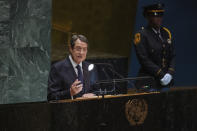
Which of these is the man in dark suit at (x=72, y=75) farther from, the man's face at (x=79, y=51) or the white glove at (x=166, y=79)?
the white glove at (x=166, y=79)

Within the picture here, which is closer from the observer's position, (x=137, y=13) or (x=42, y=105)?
(x=42, y=105)

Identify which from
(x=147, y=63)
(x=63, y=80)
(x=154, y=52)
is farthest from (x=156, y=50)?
(x=63, y=80)

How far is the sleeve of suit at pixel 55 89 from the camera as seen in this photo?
5.45 metres

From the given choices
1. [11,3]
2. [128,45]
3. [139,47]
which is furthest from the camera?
[128,45]

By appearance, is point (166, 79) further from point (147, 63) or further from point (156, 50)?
point (156, 50)

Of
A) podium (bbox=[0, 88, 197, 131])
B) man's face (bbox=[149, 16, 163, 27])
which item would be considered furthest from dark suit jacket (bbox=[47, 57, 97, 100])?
man's face (bbox=[149, 16, 163, 27])

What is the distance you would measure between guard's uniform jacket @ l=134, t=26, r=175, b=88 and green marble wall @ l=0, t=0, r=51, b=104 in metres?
1.95

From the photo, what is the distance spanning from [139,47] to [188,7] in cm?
257

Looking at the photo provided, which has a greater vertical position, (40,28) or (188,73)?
(40,28)

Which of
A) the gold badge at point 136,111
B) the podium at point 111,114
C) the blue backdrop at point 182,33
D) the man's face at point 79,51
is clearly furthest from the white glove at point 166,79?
the blue backdrop at point 182,33

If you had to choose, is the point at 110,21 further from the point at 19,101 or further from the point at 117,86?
the point at 19,101

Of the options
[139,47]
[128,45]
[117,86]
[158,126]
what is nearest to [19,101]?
[117,86]

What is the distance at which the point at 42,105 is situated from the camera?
201 inches

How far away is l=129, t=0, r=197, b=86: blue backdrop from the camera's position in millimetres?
9094
